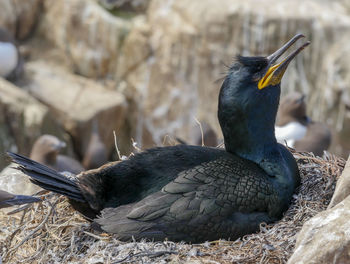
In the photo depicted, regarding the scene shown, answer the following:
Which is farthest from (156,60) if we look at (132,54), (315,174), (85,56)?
(315,174)

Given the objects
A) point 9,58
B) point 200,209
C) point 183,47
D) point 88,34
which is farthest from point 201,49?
point 200,209

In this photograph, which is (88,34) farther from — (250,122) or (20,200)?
(250,122)

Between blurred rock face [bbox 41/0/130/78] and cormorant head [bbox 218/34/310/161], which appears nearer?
cormorant head [bbox 218/34/310/161]

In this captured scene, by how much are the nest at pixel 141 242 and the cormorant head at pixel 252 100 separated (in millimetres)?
423

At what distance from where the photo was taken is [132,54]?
11922mm

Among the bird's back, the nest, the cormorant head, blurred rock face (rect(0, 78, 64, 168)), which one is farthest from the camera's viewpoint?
blurred rock face (rect(0, 78, 64, 168))

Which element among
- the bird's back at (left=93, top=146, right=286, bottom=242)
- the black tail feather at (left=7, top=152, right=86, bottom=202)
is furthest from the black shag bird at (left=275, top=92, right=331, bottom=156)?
the black tail feather at (left=7, top=152, right=86, bottom=202)

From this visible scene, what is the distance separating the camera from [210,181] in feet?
13.0

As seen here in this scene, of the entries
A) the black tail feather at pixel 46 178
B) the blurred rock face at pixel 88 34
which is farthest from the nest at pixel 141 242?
the blurred rock face at pixel 88 34

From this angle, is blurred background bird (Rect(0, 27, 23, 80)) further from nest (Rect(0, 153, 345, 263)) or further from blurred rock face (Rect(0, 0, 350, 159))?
nest (Rect(0, 153, 345, 263))

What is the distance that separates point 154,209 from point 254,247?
60cm

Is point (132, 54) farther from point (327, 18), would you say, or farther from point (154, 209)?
point (154, 209)

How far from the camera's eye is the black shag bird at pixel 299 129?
25.5 ft

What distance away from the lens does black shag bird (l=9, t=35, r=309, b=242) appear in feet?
12.6
